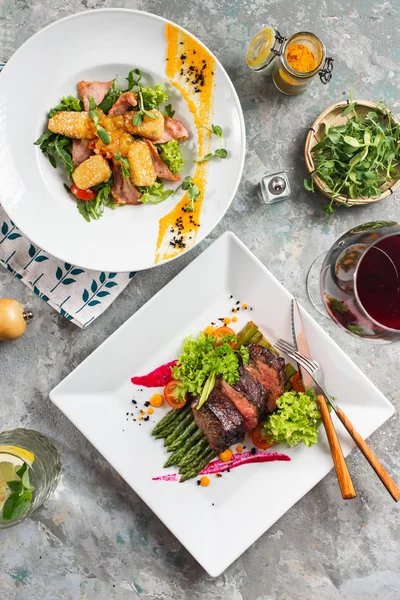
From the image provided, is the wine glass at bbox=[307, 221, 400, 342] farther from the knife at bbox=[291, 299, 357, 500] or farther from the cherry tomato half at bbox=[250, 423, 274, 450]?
the cherry tomato half at bbox=[250, 423, 274, 450]

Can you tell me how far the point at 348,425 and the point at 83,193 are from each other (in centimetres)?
163

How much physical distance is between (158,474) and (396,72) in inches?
93.0

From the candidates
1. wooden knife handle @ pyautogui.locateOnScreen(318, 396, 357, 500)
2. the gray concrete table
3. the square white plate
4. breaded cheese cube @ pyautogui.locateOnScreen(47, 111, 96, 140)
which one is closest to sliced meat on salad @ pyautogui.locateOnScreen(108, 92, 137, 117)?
breaded cheese cube @ pyautogui.locateOnScreen(47, 111, 96, 140)

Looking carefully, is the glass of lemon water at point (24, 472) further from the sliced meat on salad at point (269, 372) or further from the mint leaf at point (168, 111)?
the mint leaf at point (168, 111)

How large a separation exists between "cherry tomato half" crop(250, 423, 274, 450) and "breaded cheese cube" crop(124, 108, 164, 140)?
1.47 m

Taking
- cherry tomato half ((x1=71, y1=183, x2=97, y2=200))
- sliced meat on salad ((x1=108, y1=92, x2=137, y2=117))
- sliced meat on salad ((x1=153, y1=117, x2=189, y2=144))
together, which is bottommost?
cherry tomato half ((x1=71, y1=183, x2=97, y2=200))

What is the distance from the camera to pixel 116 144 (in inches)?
96.7

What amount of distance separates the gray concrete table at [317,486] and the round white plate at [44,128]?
339 mm

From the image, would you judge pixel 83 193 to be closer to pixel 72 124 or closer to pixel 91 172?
pixel 91 172

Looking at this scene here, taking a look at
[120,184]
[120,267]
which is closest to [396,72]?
[120,184]

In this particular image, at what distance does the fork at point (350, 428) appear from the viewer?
2494 millimetres

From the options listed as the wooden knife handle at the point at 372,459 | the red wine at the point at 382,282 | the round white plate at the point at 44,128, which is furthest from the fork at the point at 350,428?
the round white plate at the point at 44,128

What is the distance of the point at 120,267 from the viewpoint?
2414mm

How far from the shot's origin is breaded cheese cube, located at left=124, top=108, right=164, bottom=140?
239cm
